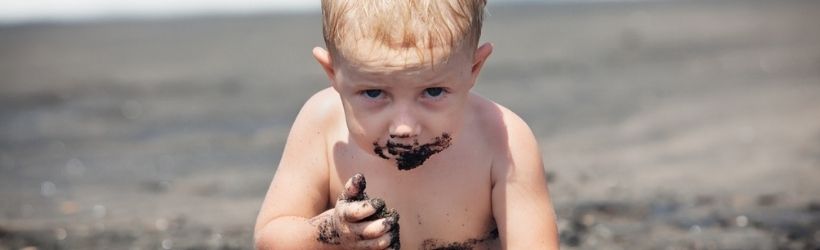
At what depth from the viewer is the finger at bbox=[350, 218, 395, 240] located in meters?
2.65

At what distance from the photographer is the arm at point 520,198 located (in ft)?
10.1

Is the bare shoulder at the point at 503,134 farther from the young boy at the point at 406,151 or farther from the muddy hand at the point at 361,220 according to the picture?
the muddy hand at the point at 361,220

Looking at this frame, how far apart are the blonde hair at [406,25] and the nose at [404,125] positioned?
0.15 m

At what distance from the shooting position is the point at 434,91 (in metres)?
2.70

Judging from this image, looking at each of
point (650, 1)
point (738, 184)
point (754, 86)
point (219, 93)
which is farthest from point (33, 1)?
point (738, 184)

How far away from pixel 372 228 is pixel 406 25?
1.62 feet

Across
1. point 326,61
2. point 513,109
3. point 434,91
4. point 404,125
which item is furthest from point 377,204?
point 513,109

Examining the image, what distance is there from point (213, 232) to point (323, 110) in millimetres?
1887

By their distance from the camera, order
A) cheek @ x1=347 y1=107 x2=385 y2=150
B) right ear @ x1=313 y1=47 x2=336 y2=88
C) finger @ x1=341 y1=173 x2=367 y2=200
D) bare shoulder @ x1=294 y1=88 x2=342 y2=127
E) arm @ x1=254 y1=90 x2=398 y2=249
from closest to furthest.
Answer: finger @ x1=341 y1=173 x2=367 y2=200 → cheek @ x1=347 y1=107 x2=385 y2=150 → right ear @ x1=313 y1=47 x2=336 y2=88 → arm @ x1=254 y1=90 x2=398 y2=249 → bare shoulder @ x1=294 y1=88 x2=342 y2=127

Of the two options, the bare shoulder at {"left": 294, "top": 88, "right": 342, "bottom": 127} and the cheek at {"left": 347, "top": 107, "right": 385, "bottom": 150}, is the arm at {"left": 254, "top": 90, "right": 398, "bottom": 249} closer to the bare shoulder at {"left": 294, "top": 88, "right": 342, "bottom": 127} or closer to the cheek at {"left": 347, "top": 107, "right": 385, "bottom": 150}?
the bare shoulder at {"left": 294, "top": 88, "right": 342, "bottom": 127}

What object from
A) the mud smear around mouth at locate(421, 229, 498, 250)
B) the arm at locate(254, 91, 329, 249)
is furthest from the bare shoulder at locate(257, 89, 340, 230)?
the mud smear around mouth at locate(421, 229, 498, 250)

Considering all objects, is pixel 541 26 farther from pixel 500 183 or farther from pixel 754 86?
pixel 500 183

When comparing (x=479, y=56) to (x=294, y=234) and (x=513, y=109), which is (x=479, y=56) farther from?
(x=513, y=109)

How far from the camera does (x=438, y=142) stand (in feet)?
9.18
